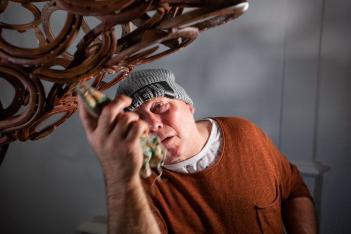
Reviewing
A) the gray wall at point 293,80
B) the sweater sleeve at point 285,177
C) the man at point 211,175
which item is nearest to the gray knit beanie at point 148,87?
the man at point 211,175

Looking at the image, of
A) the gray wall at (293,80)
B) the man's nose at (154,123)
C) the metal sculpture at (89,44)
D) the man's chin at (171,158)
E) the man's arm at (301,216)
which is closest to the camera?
the metal sculpture at (89,44)

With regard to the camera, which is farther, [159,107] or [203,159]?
[203,159]

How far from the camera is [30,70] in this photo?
351mm

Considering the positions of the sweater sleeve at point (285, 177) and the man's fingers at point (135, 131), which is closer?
the man's fingers at point (135, 131)

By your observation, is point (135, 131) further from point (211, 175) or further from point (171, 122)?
point (211, 175)

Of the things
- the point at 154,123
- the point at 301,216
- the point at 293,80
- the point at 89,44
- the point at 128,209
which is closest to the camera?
the point at 89,44

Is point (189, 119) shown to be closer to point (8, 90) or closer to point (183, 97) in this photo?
point (183, 97)

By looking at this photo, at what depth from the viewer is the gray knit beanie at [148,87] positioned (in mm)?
881

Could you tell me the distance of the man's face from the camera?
890mm

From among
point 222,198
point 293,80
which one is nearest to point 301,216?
point 222,198

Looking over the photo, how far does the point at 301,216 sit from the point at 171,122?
0.54m

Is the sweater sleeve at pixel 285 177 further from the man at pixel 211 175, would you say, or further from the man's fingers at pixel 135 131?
the man's fingers at pixel 135 131

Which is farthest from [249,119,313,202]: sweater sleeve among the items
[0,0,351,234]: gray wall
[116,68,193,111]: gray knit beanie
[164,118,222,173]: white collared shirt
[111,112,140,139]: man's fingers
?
[111,112,140,139]: man's fingers

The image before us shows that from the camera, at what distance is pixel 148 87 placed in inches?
35.1
